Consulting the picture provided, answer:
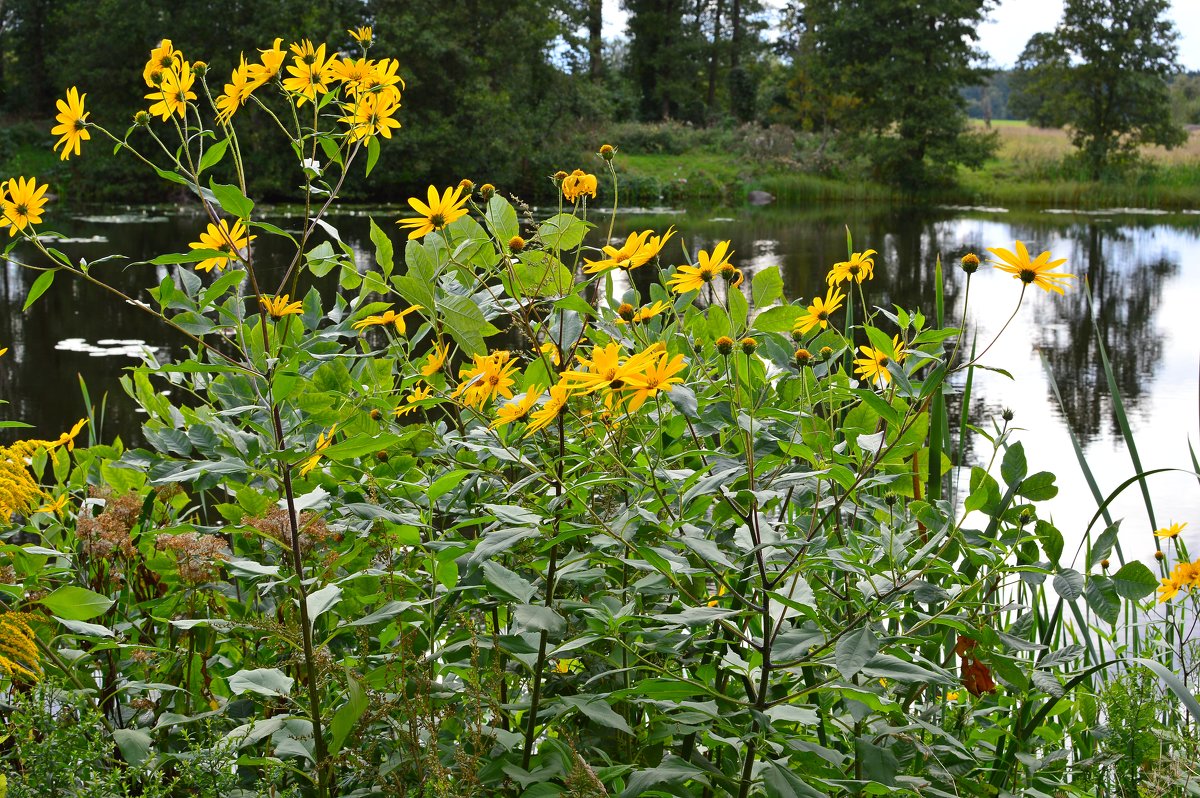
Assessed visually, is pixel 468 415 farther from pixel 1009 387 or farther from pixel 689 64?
pixel 689 64

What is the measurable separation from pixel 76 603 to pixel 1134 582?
985 mm

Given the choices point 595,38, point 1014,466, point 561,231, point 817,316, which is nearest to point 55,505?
point 561,231

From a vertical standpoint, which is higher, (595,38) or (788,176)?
(595,38)

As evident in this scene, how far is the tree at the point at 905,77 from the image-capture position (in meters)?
20.0

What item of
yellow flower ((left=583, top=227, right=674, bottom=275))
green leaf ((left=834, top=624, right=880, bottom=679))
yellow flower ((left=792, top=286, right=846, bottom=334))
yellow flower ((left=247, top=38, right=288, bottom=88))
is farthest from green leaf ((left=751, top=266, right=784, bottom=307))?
A: yellow flower ((left=247, top=38, right=288, bottom=88))

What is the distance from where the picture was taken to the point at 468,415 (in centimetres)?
132

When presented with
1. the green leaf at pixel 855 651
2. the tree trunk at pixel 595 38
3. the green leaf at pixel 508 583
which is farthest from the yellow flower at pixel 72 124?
the tree trunk at pixel 595 38

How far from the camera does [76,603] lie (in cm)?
96

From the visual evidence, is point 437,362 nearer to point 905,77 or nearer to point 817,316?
point 817,316

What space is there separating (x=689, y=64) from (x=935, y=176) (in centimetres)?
916

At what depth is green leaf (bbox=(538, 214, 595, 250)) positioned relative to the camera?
1166 millimetres

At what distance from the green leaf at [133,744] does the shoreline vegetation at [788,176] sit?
15159mm

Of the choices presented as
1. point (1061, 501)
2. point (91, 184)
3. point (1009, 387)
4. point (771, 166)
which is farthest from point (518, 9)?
point (1061, 501)

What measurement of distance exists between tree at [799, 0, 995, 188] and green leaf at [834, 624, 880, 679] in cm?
2053
